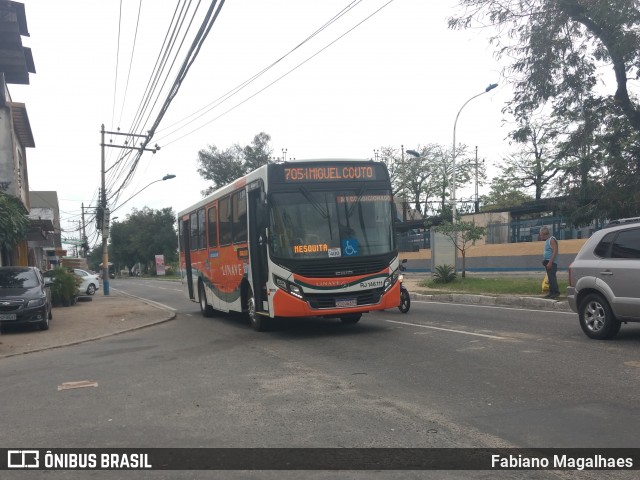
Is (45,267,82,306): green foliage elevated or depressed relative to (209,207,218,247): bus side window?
depressed

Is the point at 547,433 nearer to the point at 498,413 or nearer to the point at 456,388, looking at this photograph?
the point at 498,413

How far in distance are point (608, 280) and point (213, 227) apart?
9181mm

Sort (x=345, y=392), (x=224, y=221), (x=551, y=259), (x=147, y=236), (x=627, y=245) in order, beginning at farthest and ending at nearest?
(x=147, y=236) → (x=551, y=259) → (x=224, y=221) → (x=627, y=245) → (x=345, y=392)

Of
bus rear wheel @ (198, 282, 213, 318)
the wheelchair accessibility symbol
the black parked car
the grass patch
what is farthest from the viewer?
the grass patch

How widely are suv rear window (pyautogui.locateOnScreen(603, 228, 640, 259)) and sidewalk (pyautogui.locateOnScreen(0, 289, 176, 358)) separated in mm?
10292

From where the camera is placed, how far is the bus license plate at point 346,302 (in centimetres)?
1053

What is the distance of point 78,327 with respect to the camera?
14758 millimetres

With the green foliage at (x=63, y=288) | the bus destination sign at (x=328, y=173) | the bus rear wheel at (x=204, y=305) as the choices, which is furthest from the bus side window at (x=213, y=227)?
the green foliage at (x=63, y=288)

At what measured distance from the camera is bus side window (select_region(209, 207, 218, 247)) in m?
14.4

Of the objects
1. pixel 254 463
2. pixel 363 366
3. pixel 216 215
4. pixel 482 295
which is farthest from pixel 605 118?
pixel 254 463

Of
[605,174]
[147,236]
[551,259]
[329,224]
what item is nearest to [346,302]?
[329,224]

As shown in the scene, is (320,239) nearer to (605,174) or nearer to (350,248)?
(350,248)

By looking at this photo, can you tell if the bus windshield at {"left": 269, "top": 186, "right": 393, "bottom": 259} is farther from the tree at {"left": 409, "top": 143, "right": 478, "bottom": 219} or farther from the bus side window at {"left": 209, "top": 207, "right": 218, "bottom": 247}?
the tree at {"left": 409, "top": 143, "right": 478, "bottom": 219}

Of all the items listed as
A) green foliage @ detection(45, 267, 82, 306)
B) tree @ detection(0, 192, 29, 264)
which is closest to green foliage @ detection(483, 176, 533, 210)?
green foliage @ detection(45, 267, 82, 306)
